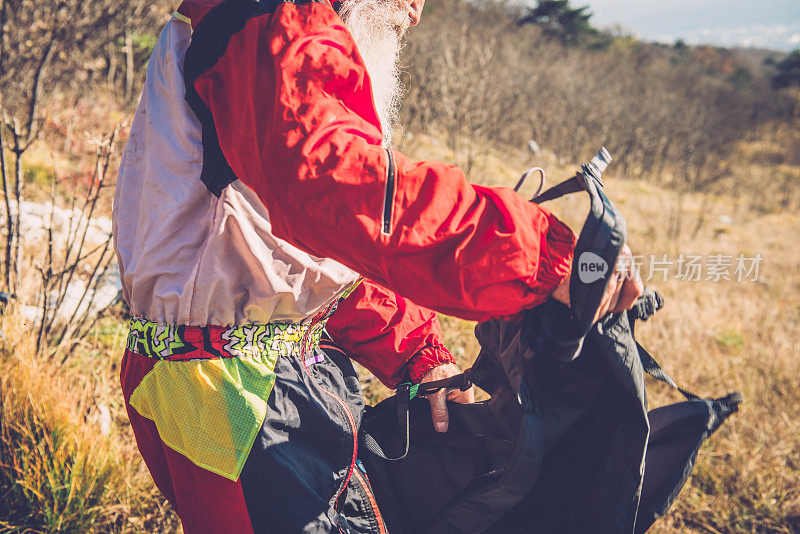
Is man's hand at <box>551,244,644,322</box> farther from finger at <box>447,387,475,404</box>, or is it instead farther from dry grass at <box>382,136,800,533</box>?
dry grass at <box>382,136,800,533</box>

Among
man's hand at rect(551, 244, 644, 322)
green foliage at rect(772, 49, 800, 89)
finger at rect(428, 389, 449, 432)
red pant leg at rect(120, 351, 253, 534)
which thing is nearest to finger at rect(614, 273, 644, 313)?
man's hand at rect(551, 244, 644, 322)

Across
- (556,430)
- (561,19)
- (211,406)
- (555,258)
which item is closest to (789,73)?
(561,19)

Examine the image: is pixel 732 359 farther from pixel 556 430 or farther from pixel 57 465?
pixel 57 465

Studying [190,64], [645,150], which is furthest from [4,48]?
[645,150]

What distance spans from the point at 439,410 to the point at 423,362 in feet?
0.49

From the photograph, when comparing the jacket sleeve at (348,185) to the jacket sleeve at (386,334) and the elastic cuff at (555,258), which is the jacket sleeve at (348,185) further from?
the jacket sleeve at (386,334)

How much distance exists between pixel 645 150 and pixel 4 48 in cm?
1467

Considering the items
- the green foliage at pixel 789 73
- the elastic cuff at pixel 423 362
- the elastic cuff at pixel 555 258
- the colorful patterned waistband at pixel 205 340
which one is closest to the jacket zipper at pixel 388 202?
the elastic cuff at pixel 555 258

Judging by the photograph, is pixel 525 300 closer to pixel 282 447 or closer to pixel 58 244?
pixel 282 447

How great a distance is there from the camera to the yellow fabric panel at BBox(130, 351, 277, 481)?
108 centimetres

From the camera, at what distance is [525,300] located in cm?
86

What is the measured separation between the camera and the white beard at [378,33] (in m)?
1.10

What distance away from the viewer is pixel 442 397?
1.54m

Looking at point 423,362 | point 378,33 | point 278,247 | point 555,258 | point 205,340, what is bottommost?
point 423,362
